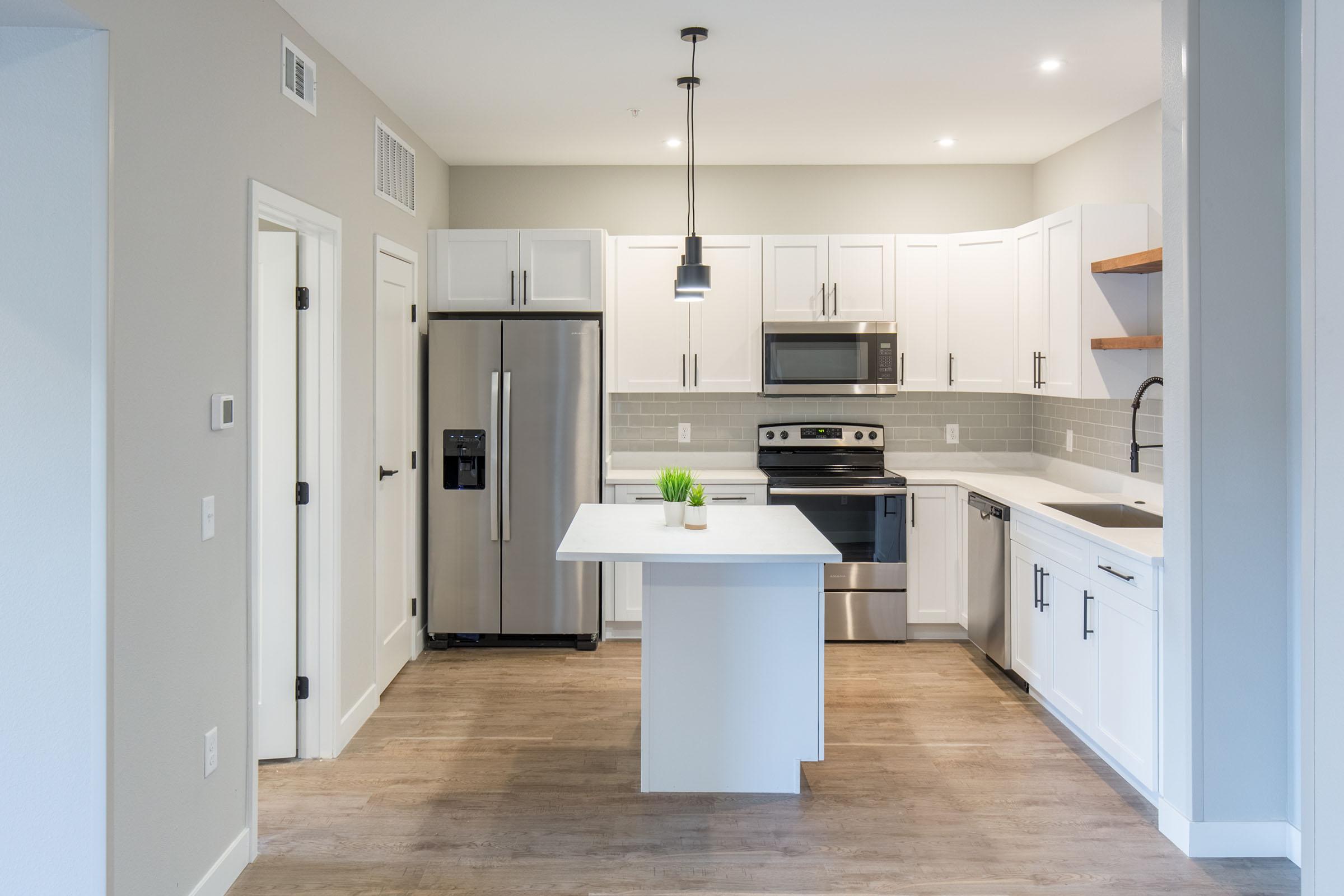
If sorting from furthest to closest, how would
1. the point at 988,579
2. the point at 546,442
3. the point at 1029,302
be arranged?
the point at 546,442 → the point at 1029,302 → the point at 988,579

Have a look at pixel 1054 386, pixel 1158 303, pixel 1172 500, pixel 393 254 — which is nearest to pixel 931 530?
pixel 1054 386

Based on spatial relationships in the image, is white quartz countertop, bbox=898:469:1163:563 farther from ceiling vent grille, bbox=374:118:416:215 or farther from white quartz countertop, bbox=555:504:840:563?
ceiling vent grille, bbox=374:118:416:215

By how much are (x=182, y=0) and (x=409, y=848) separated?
2.41m

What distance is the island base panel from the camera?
3.04m

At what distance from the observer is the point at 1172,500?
2723mm

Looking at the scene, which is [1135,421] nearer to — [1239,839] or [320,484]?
[1239,839]

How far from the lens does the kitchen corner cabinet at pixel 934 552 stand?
4773 millimetres

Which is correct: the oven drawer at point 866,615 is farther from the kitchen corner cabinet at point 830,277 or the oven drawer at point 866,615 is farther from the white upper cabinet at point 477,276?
the white upper cabinet at point 477,276

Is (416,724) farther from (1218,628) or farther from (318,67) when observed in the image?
(1218,628)

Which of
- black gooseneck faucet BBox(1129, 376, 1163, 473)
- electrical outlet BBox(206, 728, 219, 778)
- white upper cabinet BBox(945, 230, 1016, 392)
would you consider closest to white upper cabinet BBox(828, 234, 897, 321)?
white upper cabinet BBox(945, 230, 1016, 392)

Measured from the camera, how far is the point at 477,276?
4820mm

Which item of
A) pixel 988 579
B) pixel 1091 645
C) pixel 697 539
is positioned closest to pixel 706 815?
pixel 697 539

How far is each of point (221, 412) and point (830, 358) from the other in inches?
128

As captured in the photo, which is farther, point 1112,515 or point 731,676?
point 1112,515
